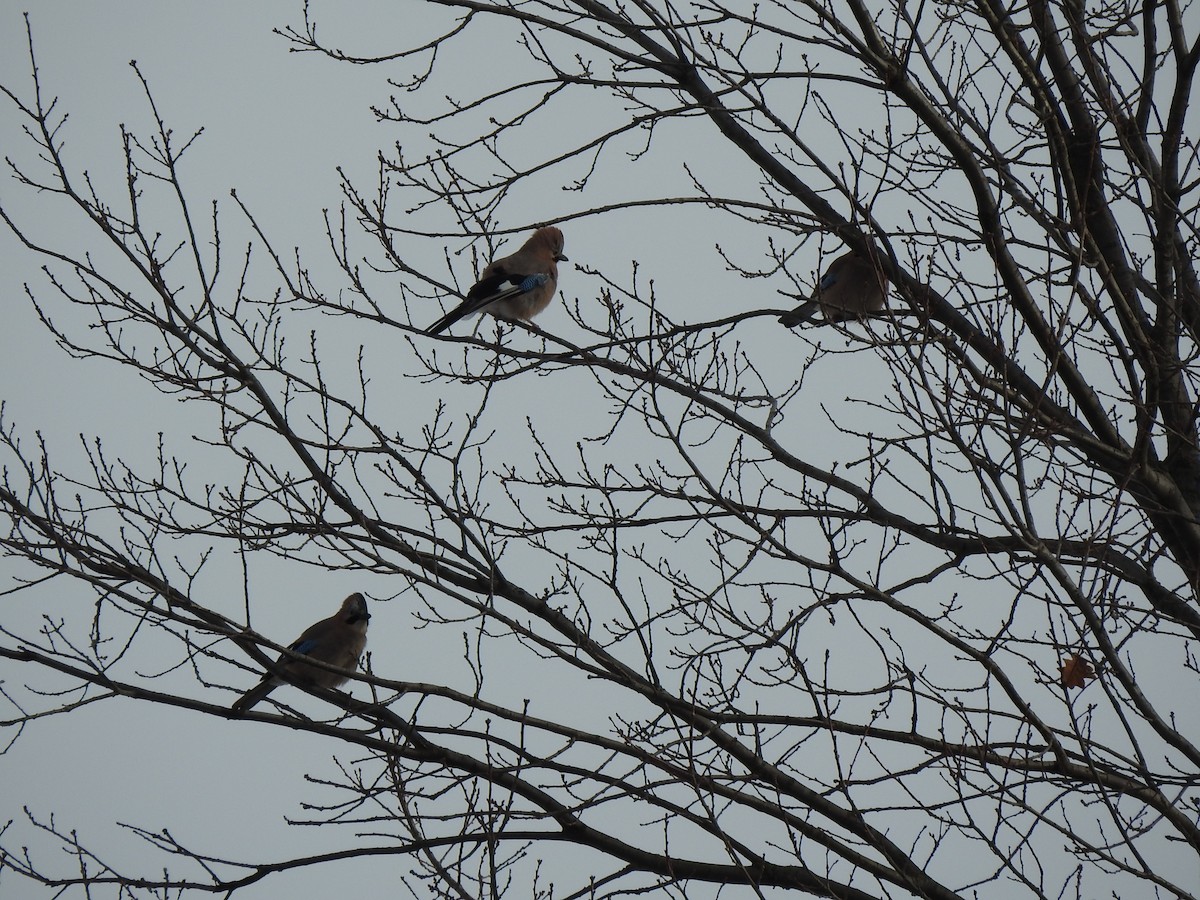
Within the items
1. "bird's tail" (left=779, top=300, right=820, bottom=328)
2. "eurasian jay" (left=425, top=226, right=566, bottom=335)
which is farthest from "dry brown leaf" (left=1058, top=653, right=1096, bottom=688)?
"eurasian jay" (left=425, top=226, right=566, bottom=335)

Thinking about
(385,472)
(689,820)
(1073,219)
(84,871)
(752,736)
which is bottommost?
(84,871)

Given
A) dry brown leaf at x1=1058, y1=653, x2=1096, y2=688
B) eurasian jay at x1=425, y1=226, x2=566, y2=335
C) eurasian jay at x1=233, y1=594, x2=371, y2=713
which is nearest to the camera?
dry brown leaf at x1=1058, y1=653, x2=1096, y2=688

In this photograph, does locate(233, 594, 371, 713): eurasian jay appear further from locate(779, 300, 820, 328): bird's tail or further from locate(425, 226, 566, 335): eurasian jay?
locate(779, 300, 820, 328): bird's tail

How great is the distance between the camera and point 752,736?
4441 millimetres

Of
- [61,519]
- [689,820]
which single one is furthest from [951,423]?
[61,519]

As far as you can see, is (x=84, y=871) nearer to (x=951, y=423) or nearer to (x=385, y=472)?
(x=385, y=472)

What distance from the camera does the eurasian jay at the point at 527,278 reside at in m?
7.98

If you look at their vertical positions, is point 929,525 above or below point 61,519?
above

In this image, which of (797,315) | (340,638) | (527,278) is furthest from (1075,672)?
(527,278)

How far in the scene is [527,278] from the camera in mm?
8625

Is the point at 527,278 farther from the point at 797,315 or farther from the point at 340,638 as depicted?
the point at 797,315

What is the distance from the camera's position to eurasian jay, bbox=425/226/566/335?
7.98m

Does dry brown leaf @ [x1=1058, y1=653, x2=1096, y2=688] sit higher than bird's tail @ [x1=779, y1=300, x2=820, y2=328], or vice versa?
bird's tail @ [x1=779, y1=300, x2=820, y2=328]

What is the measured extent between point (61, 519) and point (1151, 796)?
144 inches
